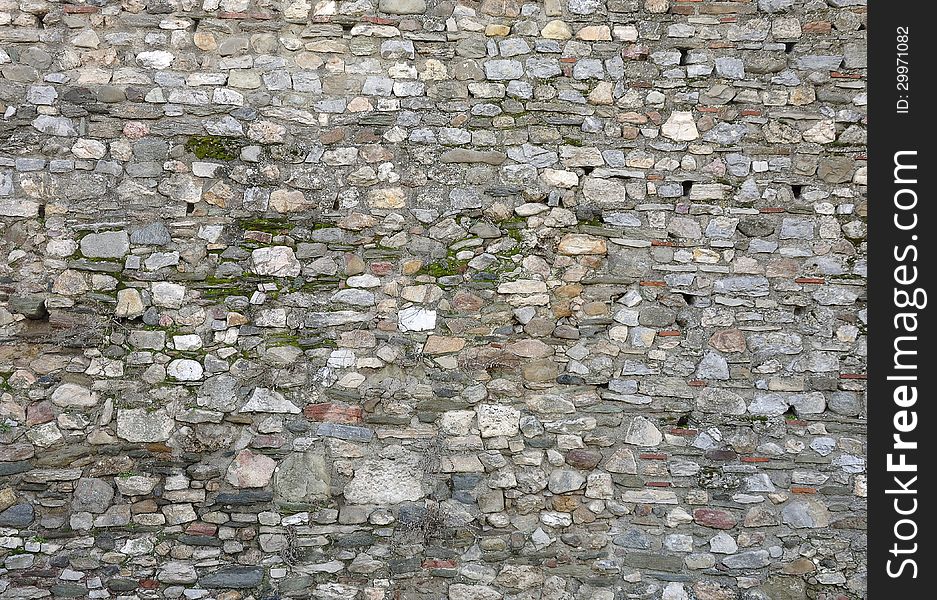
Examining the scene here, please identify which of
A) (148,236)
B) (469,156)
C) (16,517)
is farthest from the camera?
(469,156)

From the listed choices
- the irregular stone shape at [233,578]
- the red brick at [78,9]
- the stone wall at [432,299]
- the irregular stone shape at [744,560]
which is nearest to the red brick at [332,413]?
the stone wall at [432,299]

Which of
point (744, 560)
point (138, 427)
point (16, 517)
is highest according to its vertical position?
point (138, 427)

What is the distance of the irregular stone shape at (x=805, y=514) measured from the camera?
347cm

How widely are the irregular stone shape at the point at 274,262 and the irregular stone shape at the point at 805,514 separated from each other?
289 centimetres

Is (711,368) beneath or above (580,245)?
beneath

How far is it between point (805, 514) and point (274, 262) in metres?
3.10

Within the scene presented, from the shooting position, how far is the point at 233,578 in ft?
10.9

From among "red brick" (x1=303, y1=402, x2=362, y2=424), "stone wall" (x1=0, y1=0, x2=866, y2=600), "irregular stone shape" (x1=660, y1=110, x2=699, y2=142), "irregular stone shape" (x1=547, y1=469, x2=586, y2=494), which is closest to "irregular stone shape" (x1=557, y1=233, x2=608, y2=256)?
"stone wall" (x1=0, y1=0, x2=866, y2=600)

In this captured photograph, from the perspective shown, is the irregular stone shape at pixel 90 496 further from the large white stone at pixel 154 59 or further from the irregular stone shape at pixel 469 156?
the irregular stone shape at pixel 469 156

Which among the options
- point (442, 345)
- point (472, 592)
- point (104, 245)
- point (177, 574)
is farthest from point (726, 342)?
point (104, 245)

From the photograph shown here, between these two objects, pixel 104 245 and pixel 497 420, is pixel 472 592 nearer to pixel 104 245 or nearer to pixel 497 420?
pixel 497 420

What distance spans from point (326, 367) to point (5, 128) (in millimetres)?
2066

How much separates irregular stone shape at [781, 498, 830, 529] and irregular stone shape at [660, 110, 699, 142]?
80.0 inches

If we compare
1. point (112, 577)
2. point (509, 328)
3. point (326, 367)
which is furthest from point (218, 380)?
point (509, 328)
